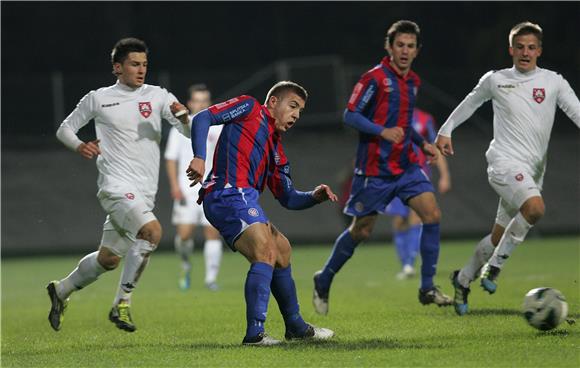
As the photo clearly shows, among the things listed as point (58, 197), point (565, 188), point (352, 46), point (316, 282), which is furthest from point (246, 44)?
point (316, 282)

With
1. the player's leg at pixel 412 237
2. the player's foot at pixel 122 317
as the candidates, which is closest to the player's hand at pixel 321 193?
the player's foot at pixel 122 317

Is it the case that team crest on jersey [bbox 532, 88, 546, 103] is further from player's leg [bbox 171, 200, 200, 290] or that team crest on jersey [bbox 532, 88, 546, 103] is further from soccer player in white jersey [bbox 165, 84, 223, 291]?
player's leg [bbox 171, 200, 200, 290]

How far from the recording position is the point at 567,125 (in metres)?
27.1

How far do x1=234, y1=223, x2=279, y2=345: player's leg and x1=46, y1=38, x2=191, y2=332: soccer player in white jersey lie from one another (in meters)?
1.70

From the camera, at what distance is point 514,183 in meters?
9.54

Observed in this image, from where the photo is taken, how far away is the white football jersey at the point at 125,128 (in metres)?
9.48

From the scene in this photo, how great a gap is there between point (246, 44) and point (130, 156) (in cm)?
1920

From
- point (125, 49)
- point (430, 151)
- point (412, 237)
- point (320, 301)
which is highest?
point (125, 49)

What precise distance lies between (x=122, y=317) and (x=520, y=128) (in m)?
3.58

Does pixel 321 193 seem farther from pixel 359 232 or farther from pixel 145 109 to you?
pixel 359 232

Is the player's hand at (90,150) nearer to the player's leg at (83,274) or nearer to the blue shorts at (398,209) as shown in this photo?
the player's leg at (83,274)

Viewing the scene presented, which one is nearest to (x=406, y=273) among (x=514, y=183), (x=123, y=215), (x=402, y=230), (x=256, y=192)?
(x=402, y=230)

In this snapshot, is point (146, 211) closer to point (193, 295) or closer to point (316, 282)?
point (316, 282)

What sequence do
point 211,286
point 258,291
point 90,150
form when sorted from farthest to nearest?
point 211,286 < point 90,150 < point 258,291
